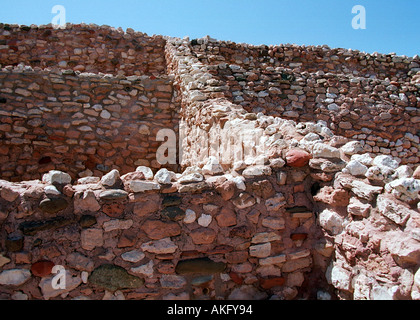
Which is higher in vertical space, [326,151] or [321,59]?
[321,59]

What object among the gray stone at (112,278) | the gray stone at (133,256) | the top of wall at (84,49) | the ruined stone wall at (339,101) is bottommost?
the gray stone at (112,278)

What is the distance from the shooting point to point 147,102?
5.59 m

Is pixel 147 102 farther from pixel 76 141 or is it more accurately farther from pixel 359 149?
pixel 359 149

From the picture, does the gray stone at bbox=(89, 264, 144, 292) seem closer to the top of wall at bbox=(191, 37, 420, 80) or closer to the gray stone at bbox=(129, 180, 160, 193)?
the gray stone at bbox=(129, 180, 160, 193)

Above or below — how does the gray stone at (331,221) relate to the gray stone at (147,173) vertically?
below

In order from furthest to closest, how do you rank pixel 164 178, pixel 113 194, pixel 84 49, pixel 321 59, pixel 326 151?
1. pixel 321 59
2. pixel 84 49
3. pixel 326 151
4. pixel 164 178
5. pixel 113 194

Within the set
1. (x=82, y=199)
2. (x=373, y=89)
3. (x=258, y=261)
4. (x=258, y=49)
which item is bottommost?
(x=258, y=261)

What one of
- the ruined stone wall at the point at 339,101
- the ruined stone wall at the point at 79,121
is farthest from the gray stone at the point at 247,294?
the ruined stone wall at the point at 339,101

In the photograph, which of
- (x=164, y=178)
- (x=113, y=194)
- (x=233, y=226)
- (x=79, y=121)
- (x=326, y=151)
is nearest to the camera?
(x=113, y=194)

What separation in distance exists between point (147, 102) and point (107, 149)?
1040mm

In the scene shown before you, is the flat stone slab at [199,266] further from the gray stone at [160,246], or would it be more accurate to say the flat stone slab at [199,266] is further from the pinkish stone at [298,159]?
the pinkish stone at [298,159]

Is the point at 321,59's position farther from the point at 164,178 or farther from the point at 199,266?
the point at 199,266

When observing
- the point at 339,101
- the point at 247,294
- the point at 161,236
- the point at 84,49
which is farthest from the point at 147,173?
the point at 84,49
